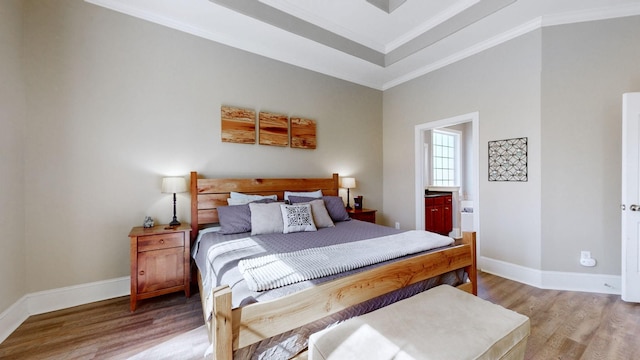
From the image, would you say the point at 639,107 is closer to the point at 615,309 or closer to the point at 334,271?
the point at 615,309

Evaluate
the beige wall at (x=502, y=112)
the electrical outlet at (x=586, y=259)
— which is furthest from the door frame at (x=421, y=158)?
the electrical outlet at (x=586, y=259)

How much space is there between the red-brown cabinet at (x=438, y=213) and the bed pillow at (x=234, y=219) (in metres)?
3.21

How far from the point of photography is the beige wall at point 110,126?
2.22 metres

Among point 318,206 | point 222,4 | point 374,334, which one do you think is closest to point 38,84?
point 222,4

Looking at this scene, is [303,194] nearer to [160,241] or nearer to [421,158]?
[160,241]

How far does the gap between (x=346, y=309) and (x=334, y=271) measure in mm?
205

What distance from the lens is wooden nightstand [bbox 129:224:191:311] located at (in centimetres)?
219

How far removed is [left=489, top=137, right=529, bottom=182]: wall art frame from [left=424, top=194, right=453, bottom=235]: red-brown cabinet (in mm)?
1541

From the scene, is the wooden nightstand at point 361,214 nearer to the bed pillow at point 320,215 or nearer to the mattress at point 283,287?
the mattress at point 283,287

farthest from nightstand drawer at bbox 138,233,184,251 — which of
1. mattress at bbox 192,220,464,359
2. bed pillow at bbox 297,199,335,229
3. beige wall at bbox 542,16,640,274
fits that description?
beige wall at bbox 542,16,640,274

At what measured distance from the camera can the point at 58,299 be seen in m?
2.25

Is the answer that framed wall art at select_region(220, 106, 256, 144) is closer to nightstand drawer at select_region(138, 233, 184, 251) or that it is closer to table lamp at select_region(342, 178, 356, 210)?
nightstand drawer at select_region(138, 233, 184, 251)

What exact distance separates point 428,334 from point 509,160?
2654 millimetres

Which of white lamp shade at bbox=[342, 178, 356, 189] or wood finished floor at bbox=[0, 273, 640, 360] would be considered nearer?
wood finished floor at bbox=[0, 273, 640, 360]
